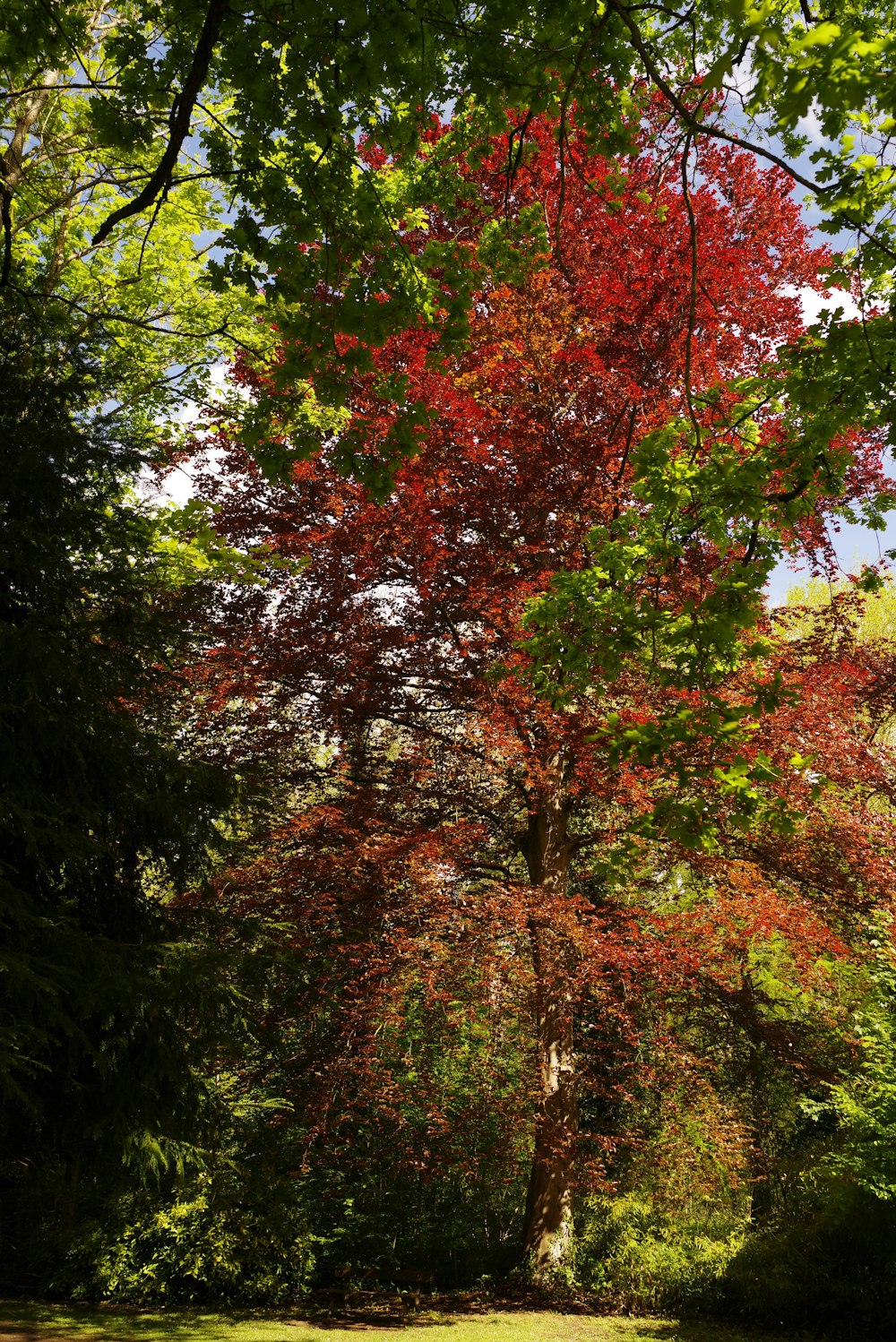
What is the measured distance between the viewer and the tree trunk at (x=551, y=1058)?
7.43m

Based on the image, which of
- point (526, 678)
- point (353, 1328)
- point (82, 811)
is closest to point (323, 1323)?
point (353, 1328)

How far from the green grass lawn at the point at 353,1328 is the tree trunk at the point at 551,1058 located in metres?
0.80

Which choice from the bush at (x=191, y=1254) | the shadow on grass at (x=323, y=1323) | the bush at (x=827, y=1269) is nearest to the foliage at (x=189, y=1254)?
the bush at (x=191, y=1254)

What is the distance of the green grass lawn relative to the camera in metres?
7.31

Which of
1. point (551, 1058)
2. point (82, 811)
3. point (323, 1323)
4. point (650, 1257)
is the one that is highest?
point (82, 811)

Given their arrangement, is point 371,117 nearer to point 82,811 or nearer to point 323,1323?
point 82,811

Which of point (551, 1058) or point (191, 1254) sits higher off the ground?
point (551, 1058)

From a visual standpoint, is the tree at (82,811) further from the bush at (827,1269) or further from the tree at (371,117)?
the bush at (827,1269)

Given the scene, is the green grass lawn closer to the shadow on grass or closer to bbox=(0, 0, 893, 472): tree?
the shadow on grass

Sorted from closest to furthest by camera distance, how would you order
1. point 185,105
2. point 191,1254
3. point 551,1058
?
point 185,105 < point 551,1058 < point 191,1254

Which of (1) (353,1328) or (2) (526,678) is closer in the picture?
(2) (526,678)

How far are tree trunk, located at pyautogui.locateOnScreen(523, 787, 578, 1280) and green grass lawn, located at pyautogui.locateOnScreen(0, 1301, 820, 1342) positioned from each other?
2.63 feet

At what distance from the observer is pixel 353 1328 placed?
26.2 feet

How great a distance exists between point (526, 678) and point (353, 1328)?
6658mm
